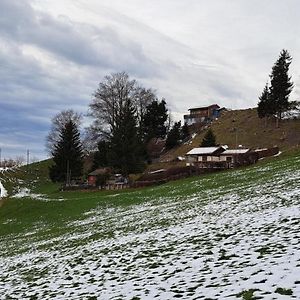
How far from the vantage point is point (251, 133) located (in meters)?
89.7

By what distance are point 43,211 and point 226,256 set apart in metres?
31.9

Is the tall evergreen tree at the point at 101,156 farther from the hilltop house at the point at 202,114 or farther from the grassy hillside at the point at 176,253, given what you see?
the grassy hillside at the point at 176,253

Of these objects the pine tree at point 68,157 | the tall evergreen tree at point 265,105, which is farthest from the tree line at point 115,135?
the tall evergreen tree at point 265,105

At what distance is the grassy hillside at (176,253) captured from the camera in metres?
9.26

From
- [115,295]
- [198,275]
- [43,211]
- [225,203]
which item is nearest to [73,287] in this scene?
[115,295]

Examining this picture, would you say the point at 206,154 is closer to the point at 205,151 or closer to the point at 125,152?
the point at 205,151

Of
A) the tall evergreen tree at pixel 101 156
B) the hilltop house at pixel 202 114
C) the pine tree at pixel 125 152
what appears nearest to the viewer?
the pine tree at pixel 125 152

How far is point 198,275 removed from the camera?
33.6 feet

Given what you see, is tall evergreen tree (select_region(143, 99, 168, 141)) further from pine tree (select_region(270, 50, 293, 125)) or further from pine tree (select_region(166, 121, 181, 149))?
pine tree (select_region(270, 50, 293, 125))

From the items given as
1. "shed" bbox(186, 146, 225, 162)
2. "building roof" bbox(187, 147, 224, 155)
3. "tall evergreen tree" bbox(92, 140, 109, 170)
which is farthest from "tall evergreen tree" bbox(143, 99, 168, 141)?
"shed" bbox(186, 146, 225, 162)

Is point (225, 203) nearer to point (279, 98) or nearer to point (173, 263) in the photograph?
point (173, 263)

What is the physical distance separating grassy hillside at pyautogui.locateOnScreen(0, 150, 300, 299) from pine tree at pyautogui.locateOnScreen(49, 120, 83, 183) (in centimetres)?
4781

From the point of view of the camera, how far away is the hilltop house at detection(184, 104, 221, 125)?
12581cm

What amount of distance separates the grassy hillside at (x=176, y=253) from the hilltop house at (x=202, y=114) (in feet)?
326
